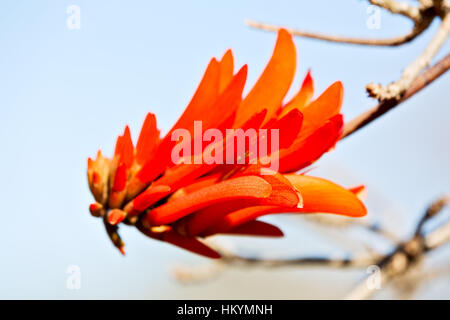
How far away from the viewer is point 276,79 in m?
0.66

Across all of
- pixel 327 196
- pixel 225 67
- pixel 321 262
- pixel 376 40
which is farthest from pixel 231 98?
pixel 321 262

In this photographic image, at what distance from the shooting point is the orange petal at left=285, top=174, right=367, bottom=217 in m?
0.67

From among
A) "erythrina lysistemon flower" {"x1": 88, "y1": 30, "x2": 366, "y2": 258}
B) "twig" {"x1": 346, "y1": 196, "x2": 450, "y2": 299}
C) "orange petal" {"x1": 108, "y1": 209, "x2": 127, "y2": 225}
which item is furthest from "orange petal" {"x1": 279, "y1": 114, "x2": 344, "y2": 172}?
"twig" {"x1": 346, "y1": 196, "x2": 450, "y2": 299}

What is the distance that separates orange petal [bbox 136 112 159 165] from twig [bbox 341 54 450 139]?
230 millimetres

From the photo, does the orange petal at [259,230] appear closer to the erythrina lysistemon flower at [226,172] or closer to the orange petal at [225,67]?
the erythrina lysistemon flower at [226,172]

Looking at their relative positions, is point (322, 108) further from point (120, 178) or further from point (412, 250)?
point (412, 250)

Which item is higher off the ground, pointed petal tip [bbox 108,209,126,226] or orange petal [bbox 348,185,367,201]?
orange petal [bbox 348,185,367,201]

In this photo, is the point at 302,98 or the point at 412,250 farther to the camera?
the point at 412,250

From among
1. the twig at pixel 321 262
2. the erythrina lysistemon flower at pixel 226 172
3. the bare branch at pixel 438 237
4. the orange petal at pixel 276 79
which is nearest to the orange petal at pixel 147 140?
the erythrina lysistemon flower at pixel 226 172

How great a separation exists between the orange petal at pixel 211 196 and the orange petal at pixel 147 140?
0.22 feet

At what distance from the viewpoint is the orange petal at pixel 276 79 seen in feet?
2.18

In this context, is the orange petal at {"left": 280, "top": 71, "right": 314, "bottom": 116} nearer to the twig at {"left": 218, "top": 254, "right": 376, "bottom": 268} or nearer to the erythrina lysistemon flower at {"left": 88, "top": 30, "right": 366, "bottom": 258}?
the erythrina lysistemon flower at {"left": 88, "top": 30, "right": 366, "bottom": 258}

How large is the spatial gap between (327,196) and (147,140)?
228mm
